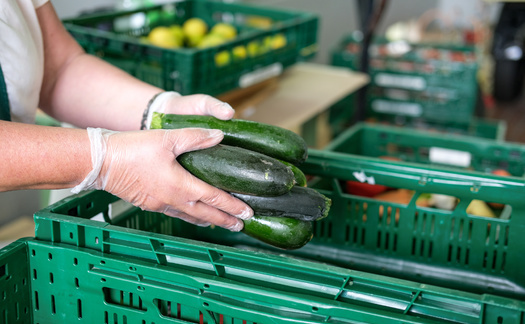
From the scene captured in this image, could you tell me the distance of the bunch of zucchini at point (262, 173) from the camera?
1093 mm

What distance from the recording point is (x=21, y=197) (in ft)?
9.34

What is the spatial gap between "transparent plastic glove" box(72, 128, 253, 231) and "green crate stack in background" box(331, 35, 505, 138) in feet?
7.42

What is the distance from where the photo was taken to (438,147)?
1975mm

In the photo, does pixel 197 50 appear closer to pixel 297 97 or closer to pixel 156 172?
pixel 297 97

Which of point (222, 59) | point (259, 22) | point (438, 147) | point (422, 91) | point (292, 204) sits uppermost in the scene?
point (259, 22)

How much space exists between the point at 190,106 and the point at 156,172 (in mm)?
318

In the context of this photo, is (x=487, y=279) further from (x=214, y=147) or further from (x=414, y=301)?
(x=214, y=147)

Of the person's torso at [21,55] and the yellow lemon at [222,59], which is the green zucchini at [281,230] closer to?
the person's torso at [21,55]

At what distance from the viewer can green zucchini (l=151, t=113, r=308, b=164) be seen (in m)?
1.22

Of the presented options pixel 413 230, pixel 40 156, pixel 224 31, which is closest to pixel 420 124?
pixel 224 31

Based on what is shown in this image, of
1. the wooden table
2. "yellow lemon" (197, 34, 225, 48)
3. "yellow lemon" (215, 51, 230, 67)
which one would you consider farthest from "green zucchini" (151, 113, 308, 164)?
"yellow lemon" (197, 34, 225, 48)

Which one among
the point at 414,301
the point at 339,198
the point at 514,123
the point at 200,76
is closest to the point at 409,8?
the point at 514,123

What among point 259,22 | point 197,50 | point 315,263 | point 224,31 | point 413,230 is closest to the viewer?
point 315,263

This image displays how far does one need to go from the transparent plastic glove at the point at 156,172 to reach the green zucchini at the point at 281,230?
5 centimetres
